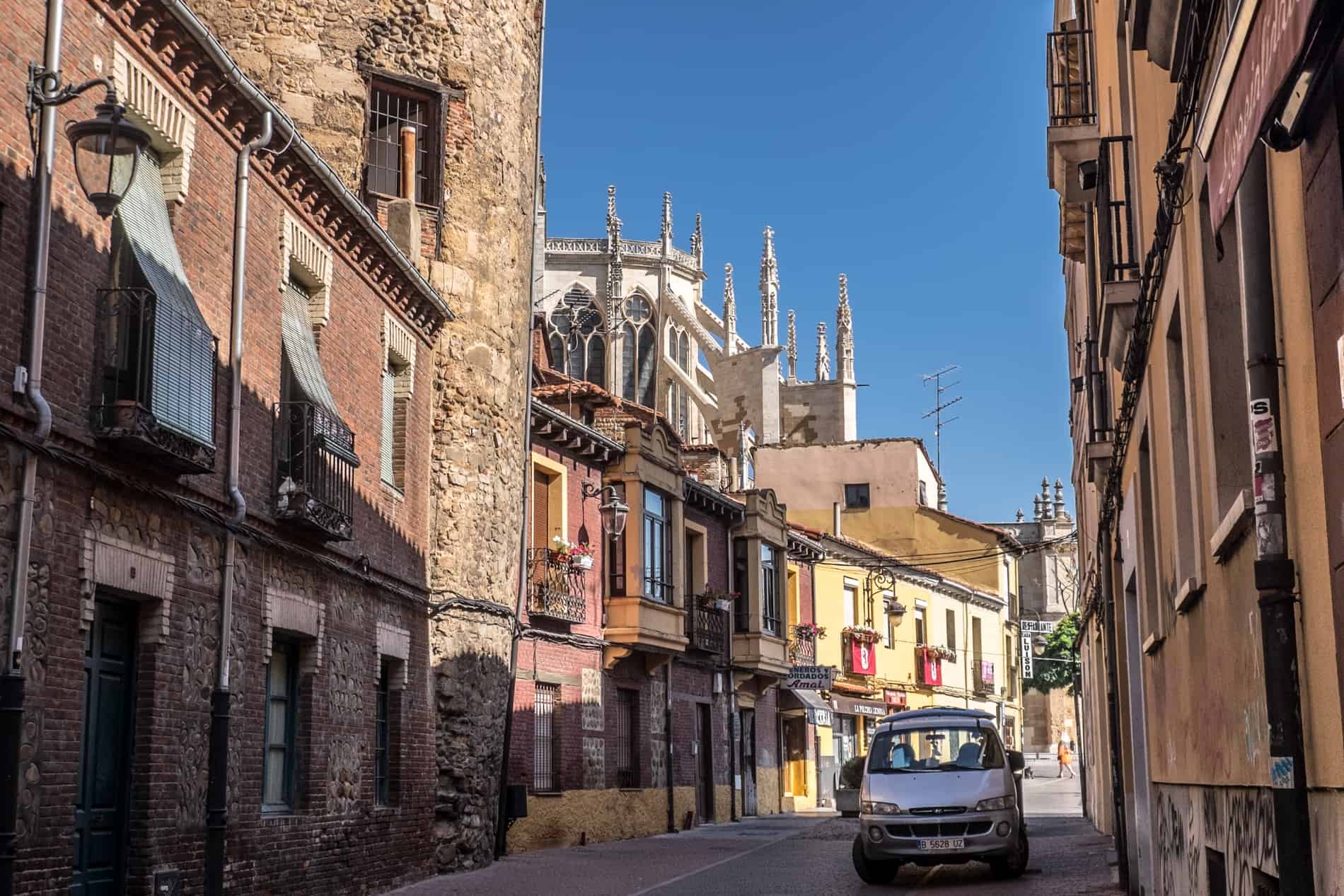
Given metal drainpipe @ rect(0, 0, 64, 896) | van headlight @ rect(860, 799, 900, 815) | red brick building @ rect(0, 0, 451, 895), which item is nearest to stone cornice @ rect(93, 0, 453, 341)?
red brick building @ rect(0, 0, 451, 895)

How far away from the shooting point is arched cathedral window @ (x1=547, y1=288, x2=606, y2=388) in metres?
73.4

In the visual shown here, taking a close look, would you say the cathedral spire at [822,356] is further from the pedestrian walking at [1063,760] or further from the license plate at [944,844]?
the license plate at [944,844]

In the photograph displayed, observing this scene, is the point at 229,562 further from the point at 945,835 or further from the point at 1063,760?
the point at 1063,760

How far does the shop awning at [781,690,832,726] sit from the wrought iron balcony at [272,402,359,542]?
85.2 feet

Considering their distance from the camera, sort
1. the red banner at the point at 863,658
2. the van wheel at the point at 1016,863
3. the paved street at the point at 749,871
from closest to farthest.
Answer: the paved street at the point at 749,871 < the van wheel at the point at 1016,863 < the red banner at the point at 863,658

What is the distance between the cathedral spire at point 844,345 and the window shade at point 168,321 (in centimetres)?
6535

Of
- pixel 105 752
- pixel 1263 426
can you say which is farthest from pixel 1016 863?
pixel 1263 426

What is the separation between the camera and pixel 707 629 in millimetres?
32688

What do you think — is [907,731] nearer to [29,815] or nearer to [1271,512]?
[29,815]

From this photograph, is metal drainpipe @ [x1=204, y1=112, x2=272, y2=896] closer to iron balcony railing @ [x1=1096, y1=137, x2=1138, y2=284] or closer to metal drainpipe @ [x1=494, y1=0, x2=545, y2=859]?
iron balcony railing @ [x1=1096, y1=137, x2=1138, y2=284]

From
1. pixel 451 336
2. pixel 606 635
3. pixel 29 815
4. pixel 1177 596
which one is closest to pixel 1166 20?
pixel 1177 596

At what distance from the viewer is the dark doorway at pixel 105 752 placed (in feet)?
35.6

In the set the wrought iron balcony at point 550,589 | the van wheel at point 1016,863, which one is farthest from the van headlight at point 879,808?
the wrought iron balcony at point 550,589

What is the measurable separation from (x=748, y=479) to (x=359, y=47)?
50.4m
